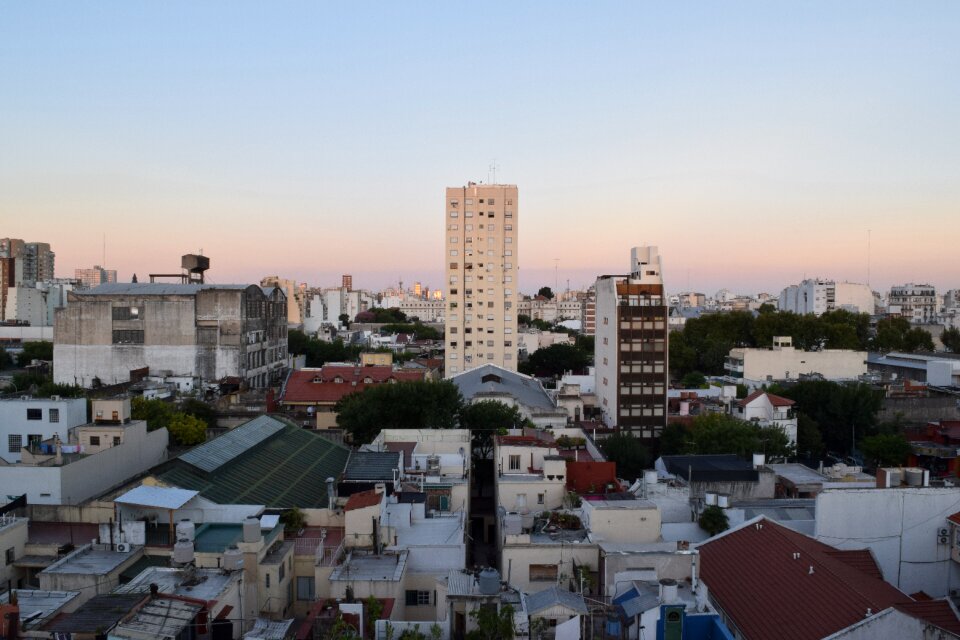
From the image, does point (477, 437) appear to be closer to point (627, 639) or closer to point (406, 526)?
point (406, 526)

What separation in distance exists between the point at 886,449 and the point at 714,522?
21.0m

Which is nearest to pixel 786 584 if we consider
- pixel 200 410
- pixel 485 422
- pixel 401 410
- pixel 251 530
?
pixel 251 530

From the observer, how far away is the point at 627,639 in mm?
13812

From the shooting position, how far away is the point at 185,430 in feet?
114

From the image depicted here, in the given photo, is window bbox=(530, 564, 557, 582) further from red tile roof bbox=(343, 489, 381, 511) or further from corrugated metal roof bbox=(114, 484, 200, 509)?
corrugated metal roof bbox=(114, 484, 200, 509)

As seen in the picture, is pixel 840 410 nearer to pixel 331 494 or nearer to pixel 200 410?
pixel 331 494

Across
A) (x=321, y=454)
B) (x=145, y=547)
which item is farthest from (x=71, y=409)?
(x=145, y=547)

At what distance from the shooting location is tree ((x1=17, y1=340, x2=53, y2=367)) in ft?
244

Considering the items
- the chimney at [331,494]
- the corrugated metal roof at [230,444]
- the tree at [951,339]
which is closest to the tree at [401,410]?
the corrugated metal roof at [230,444]

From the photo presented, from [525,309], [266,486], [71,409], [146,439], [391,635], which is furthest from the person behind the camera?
[525,309]

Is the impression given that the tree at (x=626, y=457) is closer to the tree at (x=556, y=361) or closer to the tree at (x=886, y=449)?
the tree at (x=886, y=449)

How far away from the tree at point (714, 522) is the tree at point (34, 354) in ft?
241

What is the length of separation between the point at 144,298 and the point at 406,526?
41.3m

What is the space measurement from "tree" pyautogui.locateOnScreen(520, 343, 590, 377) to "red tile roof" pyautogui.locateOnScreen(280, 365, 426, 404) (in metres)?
28.2
